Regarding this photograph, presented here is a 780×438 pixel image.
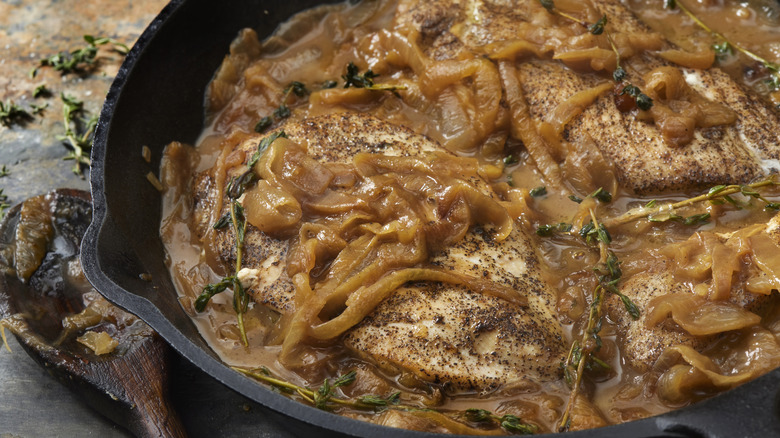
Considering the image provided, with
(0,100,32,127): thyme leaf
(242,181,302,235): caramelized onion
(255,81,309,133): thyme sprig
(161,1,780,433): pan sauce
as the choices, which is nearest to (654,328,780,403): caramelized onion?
(161,1,780,433): pan sauce

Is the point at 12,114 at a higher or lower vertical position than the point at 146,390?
higher

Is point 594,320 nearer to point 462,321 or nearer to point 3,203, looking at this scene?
point 462,321

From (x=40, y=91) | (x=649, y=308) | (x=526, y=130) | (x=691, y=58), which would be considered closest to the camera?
(x=649, y=308)

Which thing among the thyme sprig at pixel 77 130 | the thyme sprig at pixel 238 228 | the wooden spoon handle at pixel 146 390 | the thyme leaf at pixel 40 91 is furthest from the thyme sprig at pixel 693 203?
the thyme leaf at pixel 40 91

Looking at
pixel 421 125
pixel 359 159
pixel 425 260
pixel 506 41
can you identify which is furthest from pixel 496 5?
pixel 425 260

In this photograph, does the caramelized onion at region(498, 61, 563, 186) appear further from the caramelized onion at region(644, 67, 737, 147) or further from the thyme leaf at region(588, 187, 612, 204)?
the caramelized onion at region(644, 67, 737, 147)

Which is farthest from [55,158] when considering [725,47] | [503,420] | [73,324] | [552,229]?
[725,47]

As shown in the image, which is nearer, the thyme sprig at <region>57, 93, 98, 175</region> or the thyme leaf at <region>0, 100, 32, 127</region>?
the thyme sprig at <region>57, 93, 98, 175</region>
